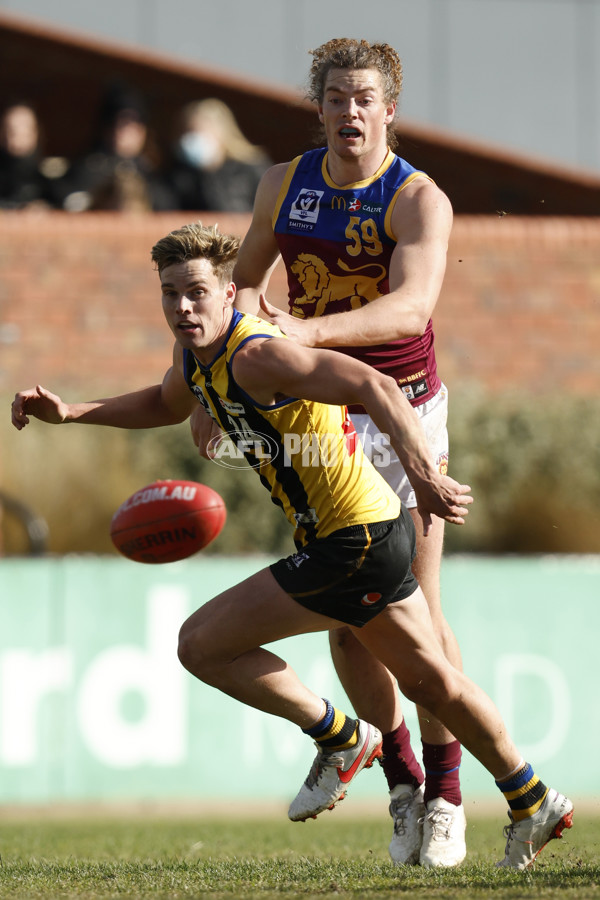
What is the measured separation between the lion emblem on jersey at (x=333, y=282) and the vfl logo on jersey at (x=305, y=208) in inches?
4.9

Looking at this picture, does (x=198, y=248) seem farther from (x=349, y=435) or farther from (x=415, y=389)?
(x=415, y=389)

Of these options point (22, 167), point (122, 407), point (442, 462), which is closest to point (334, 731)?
point (442, 462)

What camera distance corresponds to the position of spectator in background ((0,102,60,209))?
534 inches

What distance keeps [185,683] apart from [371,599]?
5073mm

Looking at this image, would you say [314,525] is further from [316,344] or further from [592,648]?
[592,648]

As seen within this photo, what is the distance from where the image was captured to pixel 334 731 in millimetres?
5004

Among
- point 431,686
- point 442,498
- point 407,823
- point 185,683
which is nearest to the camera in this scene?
point 442,498

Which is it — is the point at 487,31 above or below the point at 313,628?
above

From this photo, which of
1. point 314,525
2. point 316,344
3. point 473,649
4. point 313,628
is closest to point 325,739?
point 313,628

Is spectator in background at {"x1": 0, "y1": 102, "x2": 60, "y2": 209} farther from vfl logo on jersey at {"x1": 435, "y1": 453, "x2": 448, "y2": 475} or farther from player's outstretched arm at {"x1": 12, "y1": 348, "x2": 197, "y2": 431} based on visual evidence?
vfl logo on jersey at {"x1": 435, "y1": 453, "x2": 448, "y2": 475}

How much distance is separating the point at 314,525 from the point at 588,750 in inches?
224

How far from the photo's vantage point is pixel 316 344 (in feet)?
14.8

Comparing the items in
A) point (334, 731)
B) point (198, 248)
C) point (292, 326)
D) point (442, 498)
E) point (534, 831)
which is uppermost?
point (198, 248)

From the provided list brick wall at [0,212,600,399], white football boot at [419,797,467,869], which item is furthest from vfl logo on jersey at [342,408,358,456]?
brick wall at [0,212,600,399]
